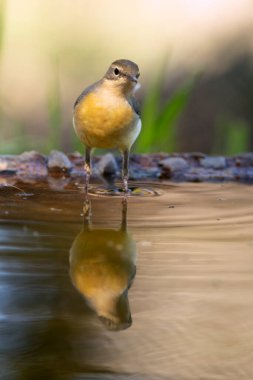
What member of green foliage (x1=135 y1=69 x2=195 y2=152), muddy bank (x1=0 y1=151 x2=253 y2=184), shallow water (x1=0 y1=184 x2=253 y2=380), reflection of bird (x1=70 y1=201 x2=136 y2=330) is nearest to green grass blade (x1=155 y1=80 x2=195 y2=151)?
green foliage (x1=135 y1=69 x2=195 y2=152)

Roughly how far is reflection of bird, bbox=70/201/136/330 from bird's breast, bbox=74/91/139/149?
3.46ft

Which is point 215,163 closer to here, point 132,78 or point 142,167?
point 142,167

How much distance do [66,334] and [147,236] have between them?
94 centimetres

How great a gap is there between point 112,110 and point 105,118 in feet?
0.14

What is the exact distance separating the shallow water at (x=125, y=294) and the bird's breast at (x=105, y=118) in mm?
716

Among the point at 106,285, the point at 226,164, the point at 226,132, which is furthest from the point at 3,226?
the point at 226,132

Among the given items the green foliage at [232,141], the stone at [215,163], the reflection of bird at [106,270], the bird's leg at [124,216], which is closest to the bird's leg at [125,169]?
the bird's leg at [124,216]

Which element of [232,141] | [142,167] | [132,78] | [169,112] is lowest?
[232,141]

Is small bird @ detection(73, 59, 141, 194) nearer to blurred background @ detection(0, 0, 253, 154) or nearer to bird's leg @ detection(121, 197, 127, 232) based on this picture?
bird's leg @ detection(121, 197, 127, 232)

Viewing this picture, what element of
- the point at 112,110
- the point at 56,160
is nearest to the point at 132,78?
the point at 112,110

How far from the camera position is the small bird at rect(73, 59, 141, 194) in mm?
3498

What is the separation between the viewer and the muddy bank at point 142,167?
3.85 m

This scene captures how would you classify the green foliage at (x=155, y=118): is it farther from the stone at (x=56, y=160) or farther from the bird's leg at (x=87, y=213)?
the bird's leg at (x=87, y=213)

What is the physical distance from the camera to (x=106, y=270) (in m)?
1.93
